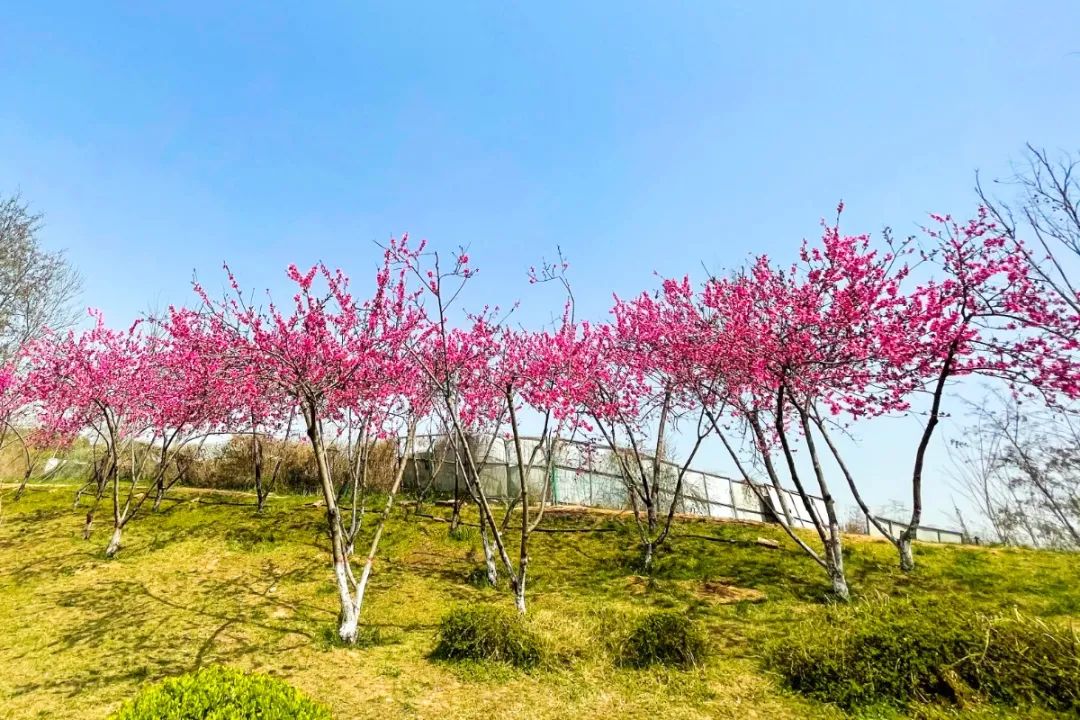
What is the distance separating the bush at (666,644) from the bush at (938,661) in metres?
0.94

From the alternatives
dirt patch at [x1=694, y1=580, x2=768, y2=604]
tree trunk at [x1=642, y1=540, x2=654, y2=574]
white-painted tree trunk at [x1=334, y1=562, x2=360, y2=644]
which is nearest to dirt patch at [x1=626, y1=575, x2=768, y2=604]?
dirt patch at [x1=694, y1=580, x2=768, y2=604]

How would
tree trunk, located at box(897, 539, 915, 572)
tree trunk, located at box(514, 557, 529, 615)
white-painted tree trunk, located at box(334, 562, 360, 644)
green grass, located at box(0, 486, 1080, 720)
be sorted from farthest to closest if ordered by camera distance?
tree trunk, located at box(897, 539, 915, 572) → tree trunk, located at box(514, 557, 529, 615) → white-painted tree trunk, located at box(334, 562, 360, 644) → green grass, located at box(0, 486, 1080, 720)

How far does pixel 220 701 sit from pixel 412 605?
5.82 metres

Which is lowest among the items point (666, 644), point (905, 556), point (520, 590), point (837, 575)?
point (666, 644)

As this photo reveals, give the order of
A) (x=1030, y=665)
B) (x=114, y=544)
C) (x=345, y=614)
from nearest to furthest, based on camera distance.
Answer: (x=1030, y=665) → (x=345, y=614) → (x=114, y=544)

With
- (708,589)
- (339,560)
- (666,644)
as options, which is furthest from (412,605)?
(708,589)

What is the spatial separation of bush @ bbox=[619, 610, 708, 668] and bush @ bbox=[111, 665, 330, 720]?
4.02 metres

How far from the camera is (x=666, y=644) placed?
6504 millimetres

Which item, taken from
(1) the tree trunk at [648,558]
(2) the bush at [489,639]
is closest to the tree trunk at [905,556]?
(1) the tree trunk at [648,558]

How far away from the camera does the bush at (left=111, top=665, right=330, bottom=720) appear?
11.6ft

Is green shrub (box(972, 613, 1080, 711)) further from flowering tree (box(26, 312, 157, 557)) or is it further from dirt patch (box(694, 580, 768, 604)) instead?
flowering tree (box(26, 312, 157, 557))

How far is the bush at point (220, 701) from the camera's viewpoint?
352 centimetres

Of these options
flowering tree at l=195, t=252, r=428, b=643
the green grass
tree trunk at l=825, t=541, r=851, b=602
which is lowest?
the green grass

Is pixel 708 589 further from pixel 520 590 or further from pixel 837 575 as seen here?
pixel 520 590
